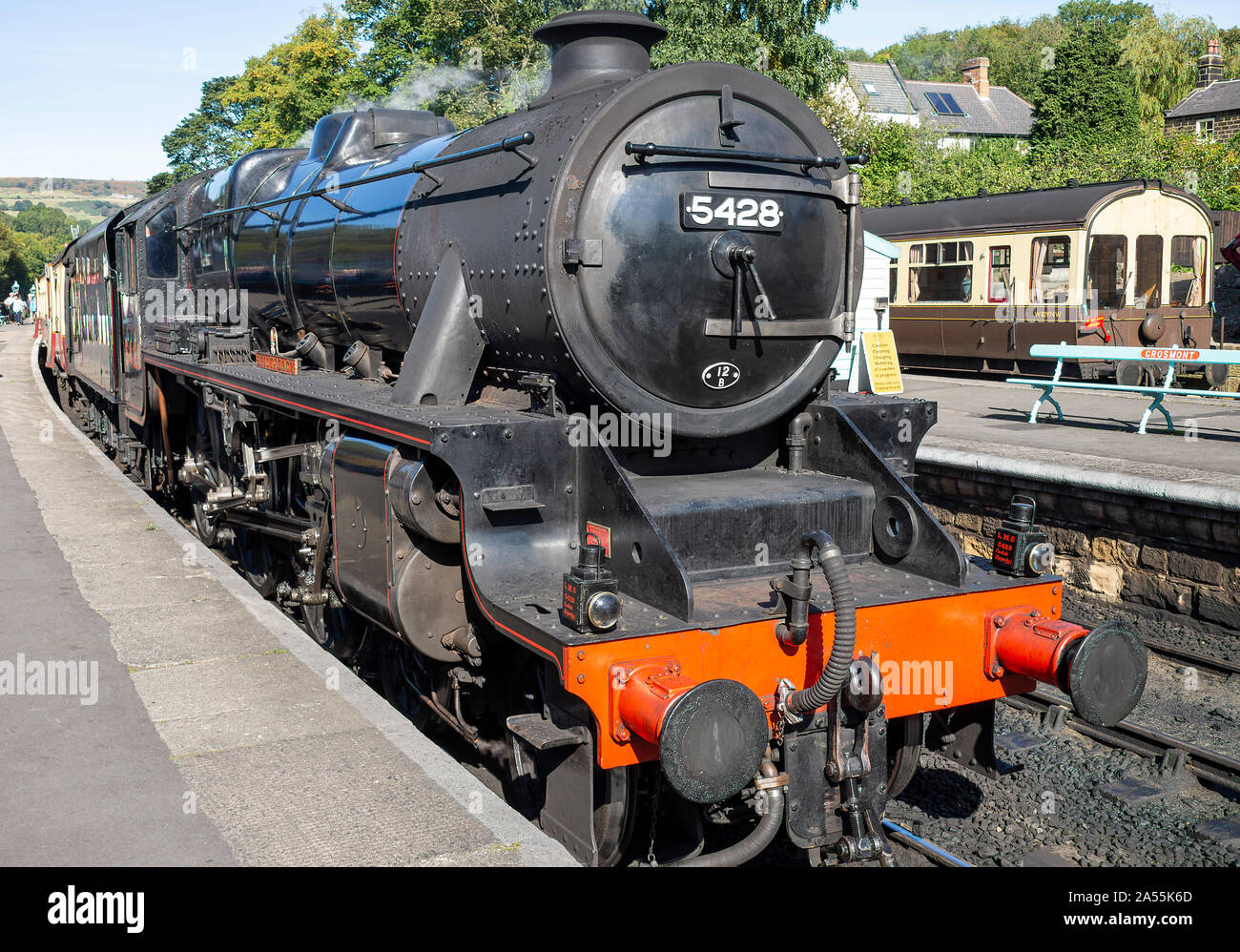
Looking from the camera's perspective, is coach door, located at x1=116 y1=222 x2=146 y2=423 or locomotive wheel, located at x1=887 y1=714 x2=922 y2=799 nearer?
locomotive wheel, located at x1=887 y1=714 x2=922 y2=799

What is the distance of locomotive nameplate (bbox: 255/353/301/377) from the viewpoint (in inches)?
238

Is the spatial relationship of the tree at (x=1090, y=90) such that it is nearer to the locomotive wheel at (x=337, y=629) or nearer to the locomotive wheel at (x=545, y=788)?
the locomotive wheel at (x=337, y=629)

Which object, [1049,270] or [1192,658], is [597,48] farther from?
[1049,270]

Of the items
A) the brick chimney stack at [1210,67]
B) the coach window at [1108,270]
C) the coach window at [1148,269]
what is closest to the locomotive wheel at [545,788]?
the coach window at [1108,270]

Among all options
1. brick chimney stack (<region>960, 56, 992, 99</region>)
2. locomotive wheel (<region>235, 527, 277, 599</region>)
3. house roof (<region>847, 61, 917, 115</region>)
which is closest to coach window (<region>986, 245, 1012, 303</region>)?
locomotive wheel (<region>235, 527, 277, 599</region>)

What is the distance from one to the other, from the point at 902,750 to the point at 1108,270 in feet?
46.2

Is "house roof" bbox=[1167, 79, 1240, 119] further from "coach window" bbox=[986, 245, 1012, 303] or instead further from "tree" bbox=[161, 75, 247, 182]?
"tree" bbox=[161, 75, 247, 182]

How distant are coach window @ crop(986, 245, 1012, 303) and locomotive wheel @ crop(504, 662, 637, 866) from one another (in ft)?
47.1

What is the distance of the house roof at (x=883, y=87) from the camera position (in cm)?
5284

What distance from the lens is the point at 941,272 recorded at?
17.9 metres

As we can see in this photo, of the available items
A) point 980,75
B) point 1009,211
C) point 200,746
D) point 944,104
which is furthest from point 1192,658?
point 980,75
